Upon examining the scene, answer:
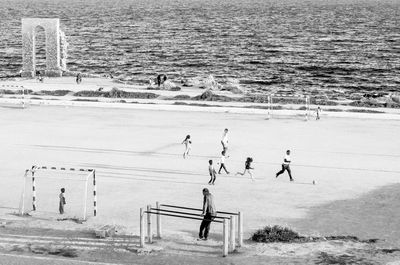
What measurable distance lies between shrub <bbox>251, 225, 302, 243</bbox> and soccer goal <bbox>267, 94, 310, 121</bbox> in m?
25.3

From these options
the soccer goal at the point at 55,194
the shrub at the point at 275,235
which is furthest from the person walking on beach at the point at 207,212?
the soccer goal at the point at 55,194

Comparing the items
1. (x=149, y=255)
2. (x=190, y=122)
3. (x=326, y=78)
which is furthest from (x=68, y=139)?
(x=326, y=78)

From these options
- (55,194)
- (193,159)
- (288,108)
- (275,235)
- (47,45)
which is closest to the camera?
(275,235)

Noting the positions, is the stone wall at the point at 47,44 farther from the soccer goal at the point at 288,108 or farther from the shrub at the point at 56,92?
the soccer goal at the point at 288,108

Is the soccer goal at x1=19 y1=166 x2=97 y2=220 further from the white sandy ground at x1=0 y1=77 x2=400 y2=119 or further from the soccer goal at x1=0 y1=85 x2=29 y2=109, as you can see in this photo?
the soccer goal at x1=0 y1=85 x2=29 y2=109

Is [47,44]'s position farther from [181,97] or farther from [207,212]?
Answer: [207,212]

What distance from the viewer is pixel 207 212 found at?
24.2m

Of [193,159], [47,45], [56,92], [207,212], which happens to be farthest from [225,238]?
[47,45]

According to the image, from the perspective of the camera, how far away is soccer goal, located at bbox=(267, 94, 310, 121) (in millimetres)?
51597

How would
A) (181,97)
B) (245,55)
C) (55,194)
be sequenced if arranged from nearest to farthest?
1. (55,194)
2. (181,97)
3. (245,55)

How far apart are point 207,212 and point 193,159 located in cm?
1374

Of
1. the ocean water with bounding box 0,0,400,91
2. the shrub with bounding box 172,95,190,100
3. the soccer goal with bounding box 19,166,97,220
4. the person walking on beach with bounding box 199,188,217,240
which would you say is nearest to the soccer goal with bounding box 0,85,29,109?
the shrub with bounding box 172,95,190,100

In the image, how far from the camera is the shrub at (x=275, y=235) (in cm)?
2450

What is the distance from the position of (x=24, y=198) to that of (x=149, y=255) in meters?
8.36
